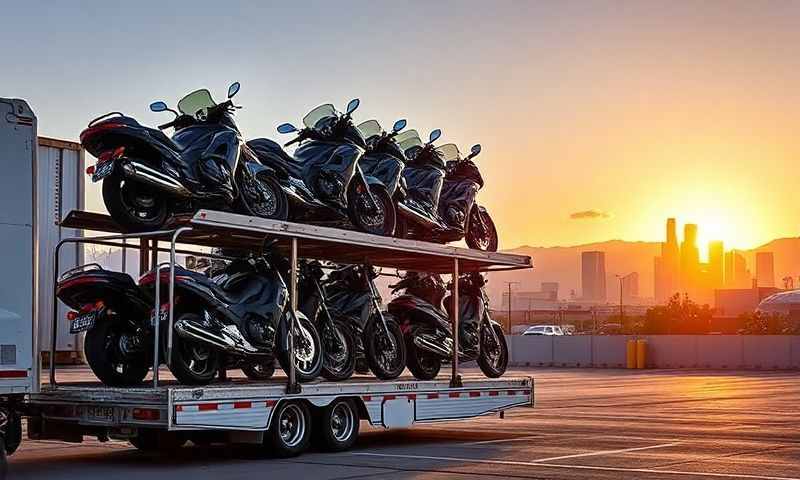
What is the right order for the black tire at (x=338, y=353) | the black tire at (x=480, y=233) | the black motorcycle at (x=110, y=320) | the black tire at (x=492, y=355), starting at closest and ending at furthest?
1. the black motorcycle at (x=110, y=320)
2. the black tire at (x=338, y=353)
3. the black tire at (x=492, y=355)
4. the black tire at (x=480, y=233)

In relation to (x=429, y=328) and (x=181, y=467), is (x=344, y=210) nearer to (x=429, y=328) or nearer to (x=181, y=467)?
(x=429, y=328)

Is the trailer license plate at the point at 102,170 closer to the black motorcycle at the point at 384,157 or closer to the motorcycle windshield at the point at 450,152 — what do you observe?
the black motorcycle at the point at 384,157

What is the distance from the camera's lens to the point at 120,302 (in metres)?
13.6

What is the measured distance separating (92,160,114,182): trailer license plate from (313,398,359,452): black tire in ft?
12.2

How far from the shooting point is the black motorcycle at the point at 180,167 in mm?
13102

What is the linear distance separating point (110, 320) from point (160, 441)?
182 centimetres

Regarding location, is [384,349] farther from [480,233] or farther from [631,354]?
[631,354]

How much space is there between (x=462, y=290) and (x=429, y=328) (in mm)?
1353

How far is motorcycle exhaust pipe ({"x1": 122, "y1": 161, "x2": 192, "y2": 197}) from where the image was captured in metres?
13.0

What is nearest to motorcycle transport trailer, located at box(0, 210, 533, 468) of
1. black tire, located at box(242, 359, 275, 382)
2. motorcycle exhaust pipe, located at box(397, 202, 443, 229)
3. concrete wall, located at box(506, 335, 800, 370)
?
motorcycle exhaust pipe, located at box(397, 202, 443, 229)

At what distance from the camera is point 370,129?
57.4ft

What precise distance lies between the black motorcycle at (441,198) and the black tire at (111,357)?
473 centimetres

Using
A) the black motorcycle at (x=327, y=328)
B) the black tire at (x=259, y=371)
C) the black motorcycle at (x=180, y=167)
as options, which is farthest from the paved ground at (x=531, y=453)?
the black motorcycle at (x=180, y=167)

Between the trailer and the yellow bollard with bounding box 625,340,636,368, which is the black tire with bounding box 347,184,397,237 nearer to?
the trailer
